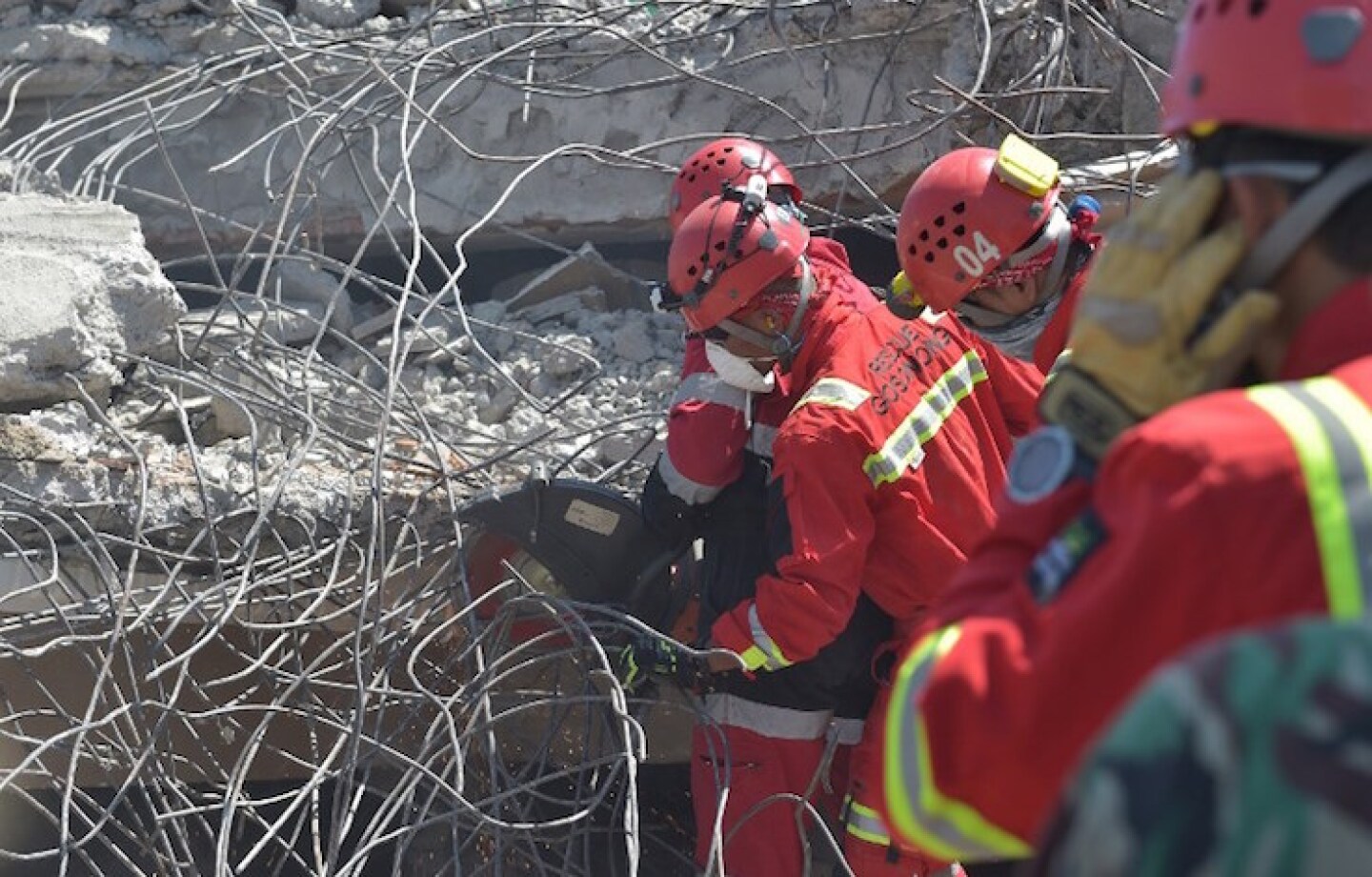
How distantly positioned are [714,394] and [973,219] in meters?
0.77

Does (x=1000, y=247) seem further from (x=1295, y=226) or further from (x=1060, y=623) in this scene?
(x=1060, y=623)

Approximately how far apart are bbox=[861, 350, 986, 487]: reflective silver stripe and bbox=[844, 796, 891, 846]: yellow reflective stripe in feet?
2.80

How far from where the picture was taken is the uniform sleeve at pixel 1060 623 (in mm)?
1506

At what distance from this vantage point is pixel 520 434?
5.55m

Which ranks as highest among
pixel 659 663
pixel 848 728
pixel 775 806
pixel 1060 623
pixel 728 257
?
pixel 1060 623

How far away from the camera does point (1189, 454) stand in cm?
152

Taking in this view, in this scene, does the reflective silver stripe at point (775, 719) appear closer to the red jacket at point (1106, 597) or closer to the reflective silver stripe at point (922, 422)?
the reflective silver stripe at point (922, 422)

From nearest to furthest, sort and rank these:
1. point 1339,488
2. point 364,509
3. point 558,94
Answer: point 1339,488
point 364,509
point 558,94

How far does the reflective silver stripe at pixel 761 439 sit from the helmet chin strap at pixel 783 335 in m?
0.18

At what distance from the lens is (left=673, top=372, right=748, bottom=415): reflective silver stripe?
4.21 meters

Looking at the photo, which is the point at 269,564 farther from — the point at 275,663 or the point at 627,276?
the point at 627,276

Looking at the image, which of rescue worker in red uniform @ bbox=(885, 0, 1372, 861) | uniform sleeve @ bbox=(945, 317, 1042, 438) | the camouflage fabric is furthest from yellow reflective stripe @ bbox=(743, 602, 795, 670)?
the camouflage fabric

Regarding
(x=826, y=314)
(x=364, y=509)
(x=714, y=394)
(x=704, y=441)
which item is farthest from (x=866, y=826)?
(x=364, y=509)

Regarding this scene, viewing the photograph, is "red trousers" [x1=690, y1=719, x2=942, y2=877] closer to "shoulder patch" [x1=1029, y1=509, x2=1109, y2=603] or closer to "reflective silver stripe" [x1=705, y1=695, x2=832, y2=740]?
"reflective silver stripe" [x1=705, y1=695, x2=832, y2=740]
